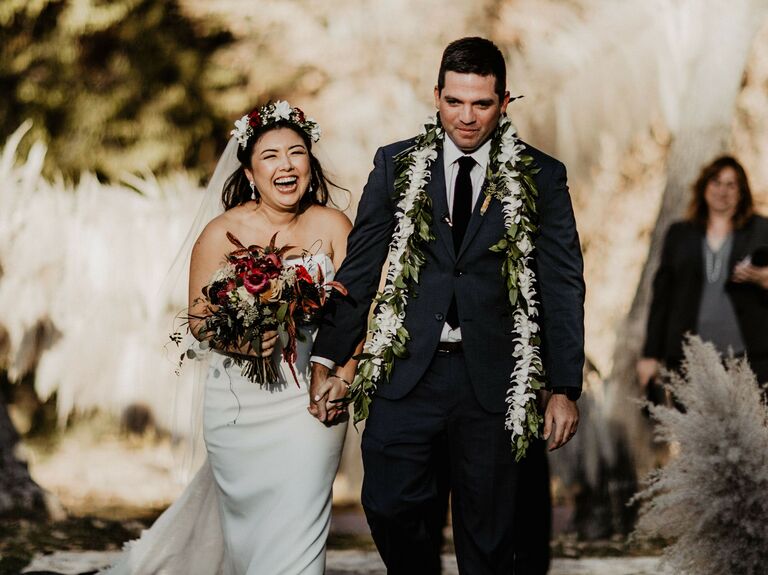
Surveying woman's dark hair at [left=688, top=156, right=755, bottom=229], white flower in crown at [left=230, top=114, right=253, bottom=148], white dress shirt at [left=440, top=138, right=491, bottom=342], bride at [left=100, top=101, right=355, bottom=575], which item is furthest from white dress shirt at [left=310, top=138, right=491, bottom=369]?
woman's dark hair at [left=688, top=156, right=755, bottom=229]

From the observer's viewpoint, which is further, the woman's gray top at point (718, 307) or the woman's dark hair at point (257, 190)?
the woman's gray top at point (718, 307)

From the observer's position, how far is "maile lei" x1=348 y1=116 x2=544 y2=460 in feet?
12.2

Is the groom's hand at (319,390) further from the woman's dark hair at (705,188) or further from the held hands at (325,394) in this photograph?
the woman's dark hair at (705,188)

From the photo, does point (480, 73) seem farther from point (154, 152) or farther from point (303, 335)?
point (154, 152)

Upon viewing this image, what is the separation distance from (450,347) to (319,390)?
56cm

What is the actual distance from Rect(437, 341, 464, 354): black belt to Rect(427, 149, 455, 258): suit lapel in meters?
0.29

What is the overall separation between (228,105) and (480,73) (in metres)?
3.07

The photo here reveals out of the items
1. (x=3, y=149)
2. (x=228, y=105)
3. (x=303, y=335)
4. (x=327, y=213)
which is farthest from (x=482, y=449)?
(x=3, y=149)

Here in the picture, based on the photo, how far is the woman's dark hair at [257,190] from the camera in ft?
14.4

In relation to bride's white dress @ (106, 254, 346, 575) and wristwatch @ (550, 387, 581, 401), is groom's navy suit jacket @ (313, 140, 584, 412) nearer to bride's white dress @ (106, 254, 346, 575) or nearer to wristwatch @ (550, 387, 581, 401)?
wristwatch @ (550, 387, 581, 401)

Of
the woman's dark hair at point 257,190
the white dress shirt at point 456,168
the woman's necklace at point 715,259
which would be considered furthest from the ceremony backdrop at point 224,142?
the white dress shirt at point 456,168

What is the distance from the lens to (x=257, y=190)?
14.9 ft

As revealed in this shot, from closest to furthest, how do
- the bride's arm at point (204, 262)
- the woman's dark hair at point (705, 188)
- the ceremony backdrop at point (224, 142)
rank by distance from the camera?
the bride's arm at point (204, 262), the woman's dark hair at point (705, 188), the ceremony backdrop at point (224, 142)

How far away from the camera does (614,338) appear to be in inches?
247
